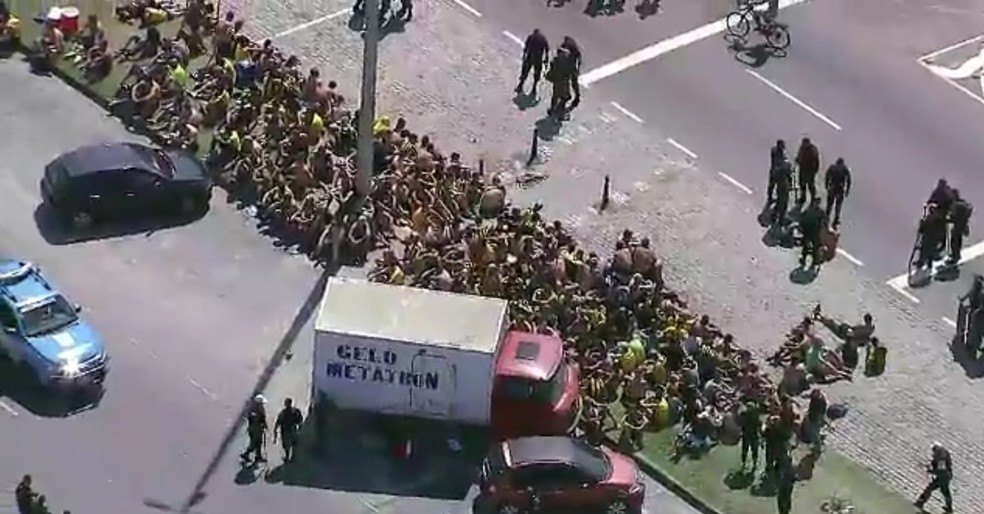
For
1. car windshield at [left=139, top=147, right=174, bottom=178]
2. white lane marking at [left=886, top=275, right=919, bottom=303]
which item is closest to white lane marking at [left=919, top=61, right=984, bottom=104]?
white lane marking at [left=886, top=275, right=919, bottom=303]

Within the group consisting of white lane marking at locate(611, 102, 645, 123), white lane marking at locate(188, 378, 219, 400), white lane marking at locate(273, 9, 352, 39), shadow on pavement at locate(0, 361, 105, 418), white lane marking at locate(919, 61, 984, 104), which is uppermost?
white lane marking at locate(919, 61, 984, 104)

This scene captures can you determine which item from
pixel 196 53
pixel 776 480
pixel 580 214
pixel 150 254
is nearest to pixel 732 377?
pixel 776 480

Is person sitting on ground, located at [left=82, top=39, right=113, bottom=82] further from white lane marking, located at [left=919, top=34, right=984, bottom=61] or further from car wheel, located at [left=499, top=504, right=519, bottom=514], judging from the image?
white lane marking, located at [left=919, top=34, right=984, bottom=61]

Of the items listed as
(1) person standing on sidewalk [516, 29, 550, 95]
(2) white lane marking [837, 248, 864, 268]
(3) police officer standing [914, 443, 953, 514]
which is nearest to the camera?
(3) police officer standing [914, 443, 953, 514]

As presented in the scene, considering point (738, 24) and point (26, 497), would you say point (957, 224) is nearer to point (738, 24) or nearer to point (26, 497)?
point (738, 24)

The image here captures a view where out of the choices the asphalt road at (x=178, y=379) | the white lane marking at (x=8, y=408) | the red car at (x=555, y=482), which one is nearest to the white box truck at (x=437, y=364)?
the asphalt road at (x=178, y=379)

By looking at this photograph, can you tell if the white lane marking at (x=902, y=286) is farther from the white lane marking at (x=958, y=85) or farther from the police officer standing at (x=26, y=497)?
the police officer standing at (x=26, y=497)

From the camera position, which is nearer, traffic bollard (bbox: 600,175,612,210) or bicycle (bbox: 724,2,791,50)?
traffic bollard (bbox: 600,175,612,210)
